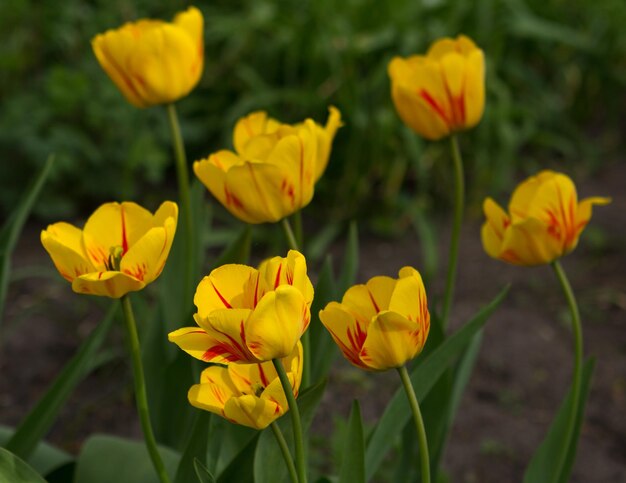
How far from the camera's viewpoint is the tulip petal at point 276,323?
814 mm

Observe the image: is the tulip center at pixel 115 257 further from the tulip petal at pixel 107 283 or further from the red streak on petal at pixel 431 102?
the red streak on petal at pixel 431 102

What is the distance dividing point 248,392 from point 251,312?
0.55 ft

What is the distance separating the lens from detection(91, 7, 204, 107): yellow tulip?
1415 mm

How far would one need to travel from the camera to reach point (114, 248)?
1.00 metres

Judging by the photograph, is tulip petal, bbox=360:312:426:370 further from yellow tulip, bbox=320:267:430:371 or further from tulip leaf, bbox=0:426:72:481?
tulip leaf, bbox=0:426:72:481

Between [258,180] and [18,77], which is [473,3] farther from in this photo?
[258,180]

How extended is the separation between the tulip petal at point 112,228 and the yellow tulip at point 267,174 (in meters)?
0.11

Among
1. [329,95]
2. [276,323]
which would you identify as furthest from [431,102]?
[329,95]

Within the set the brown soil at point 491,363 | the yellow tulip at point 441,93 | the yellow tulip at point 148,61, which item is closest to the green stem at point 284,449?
the yellow tulip at point 441,93

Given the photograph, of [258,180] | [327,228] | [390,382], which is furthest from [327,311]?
[327,228]

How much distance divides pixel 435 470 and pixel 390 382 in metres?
0.85

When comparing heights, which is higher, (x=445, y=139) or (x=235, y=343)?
(x=235, y=343)

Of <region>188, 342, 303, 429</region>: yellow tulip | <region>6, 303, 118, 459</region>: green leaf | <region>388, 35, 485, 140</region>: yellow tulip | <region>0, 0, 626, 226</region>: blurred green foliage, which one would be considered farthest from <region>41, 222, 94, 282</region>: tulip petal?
<region>0, 0, 626, 226</region>: blurred green foliage

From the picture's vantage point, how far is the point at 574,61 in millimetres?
3598
